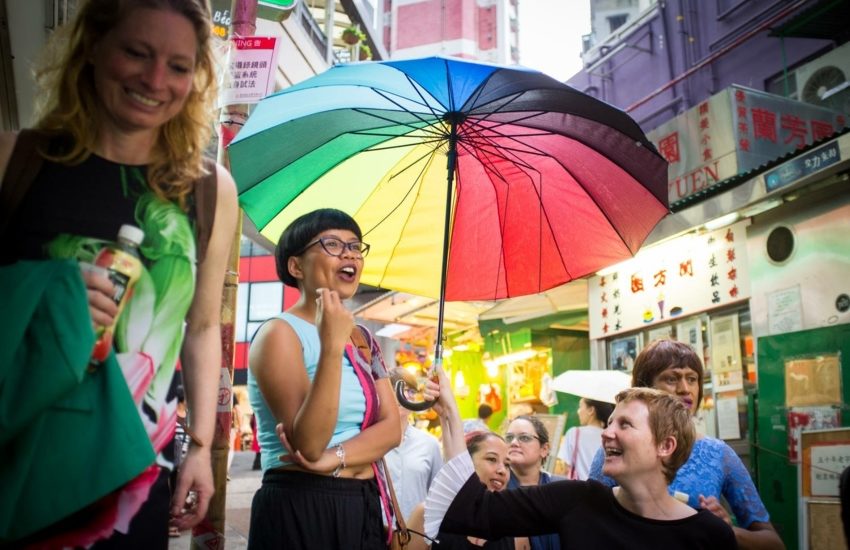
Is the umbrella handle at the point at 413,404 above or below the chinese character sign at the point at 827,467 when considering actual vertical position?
above

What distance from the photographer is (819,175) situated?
6719mm

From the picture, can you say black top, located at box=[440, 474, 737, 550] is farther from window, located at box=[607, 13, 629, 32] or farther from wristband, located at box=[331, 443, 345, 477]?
window, located at box=[607, 13, 629, 32]

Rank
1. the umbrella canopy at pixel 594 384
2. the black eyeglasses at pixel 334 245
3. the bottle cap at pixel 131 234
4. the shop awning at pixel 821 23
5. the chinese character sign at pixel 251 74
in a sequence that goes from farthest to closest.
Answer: the shop awning at pixel 821 23 < the umbrella canopy at pixel 594 384 < the chinese character sign at pixel 251 74 < the black eyeglasses at pixel 334 245 < the bottle cap at pixel 131 234

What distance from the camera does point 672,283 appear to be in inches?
359

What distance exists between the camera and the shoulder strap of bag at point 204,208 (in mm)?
1854

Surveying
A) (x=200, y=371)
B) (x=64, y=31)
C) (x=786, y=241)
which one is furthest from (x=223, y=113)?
(x=786, y=241)

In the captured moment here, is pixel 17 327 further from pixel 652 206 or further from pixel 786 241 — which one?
pixel 786 241

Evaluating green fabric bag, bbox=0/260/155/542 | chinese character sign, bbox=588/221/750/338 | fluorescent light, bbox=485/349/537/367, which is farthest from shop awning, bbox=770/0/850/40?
green fabric bag, bbox=0/260/155/542

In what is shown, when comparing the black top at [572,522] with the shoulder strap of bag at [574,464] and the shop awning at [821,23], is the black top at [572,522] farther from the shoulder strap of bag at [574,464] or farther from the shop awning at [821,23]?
the shop awning at [821,23]

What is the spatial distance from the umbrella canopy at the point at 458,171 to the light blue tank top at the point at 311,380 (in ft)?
4.07

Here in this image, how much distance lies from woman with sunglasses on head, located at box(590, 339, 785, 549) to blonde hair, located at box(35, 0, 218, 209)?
98.0 inches

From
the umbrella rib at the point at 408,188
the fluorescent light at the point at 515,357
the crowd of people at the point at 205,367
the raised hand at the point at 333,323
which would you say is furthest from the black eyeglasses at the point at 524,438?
the fluorescent light at the point at 515,357

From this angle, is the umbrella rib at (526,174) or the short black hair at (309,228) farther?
the umbrella rib at (526,174)

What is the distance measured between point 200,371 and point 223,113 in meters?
2.85
